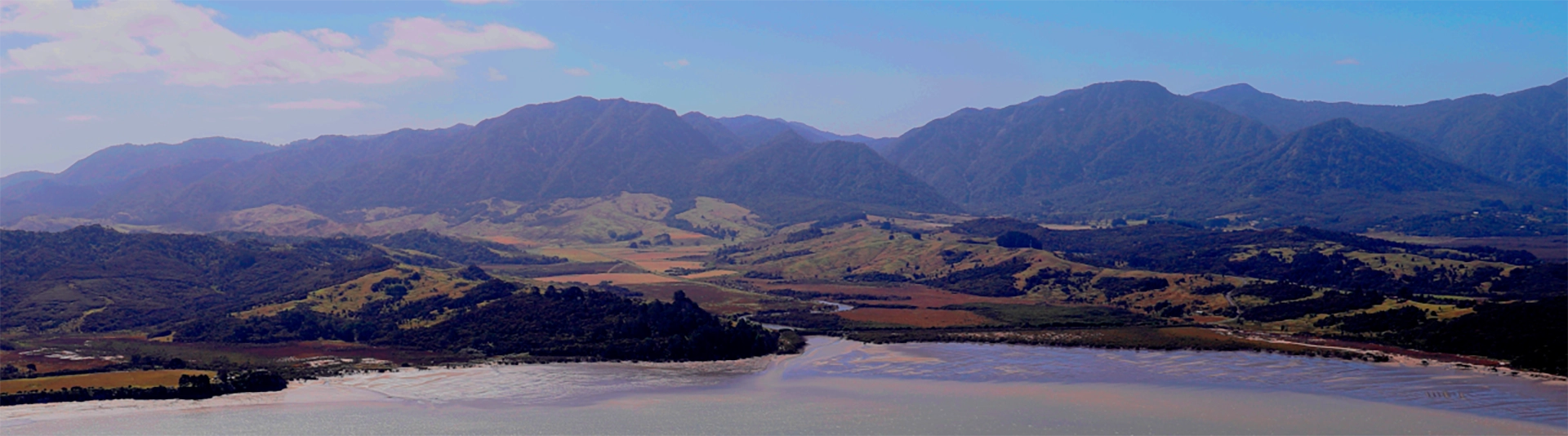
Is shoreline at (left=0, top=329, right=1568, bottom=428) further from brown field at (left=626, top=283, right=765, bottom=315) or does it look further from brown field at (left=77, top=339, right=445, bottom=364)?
brown field at (left=626, top=283, right=765, bottom=315)

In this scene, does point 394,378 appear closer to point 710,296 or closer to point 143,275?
point 710,296

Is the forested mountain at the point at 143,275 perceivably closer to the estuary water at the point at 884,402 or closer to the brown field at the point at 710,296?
the brown field at the point at 710,296

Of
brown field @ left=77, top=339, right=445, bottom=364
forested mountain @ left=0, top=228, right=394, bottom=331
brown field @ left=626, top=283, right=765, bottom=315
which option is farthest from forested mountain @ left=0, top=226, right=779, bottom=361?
brown field @ left=626, top=283, right=765, bottom=315

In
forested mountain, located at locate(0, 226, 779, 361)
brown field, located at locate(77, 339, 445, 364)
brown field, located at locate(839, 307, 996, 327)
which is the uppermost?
forested mountain, located at locate(0, 226, 779, 361)

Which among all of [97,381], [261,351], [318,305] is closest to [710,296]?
[318,305]

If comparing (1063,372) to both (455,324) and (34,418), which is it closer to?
(455,324)

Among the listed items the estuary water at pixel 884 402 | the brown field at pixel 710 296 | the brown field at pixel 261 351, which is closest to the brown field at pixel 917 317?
the brown field at pixel 710 296

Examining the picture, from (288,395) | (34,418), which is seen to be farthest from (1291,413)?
(34,418)
